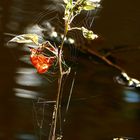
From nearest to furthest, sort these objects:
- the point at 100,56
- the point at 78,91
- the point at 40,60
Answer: the point at 40,60 < the point at 78,91 < the point at 100,56

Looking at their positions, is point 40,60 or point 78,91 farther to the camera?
point 78,91

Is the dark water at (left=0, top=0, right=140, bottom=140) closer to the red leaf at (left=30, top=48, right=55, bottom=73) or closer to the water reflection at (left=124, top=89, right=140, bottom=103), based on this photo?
the water reflection at (left=124, top=89, right=140, bottom=103)

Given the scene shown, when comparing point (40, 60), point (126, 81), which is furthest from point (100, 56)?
point (40, 60)

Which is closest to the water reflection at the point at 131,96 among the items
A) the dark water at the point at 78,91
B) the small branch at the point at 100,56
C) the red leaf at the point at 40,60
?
the dark water at the point at 78,91

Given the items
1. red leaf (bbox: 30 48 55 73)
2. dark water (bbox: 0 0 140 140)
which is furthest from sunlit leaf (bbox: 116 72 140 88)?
red leaf (bbox: 30 48 55 73)

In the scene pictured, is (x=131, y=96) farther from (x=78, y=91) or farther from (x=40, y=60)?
(x=40, y=60)

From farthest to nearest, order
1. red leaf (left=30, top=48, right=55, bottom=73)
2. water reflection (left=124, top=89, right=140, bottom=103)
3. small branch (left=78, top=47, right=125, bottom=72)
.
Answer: small branch (left=78, top=47, right=125, bottom=72) → water reflection (left=124, top=89, right=140, bottom=103) → red leaf (left=30, top=48, right=55, bottom=73)

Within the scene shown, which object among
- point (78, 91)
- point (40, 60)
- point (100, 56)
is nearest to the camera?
point (40, 60)

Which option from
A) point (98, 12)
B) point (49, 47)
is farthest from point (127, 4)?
point (49, 47)

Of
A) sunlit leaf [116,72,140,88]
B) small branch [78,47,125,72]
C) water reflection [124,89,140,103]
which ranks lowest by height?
water reflection [124,89,140,103]
